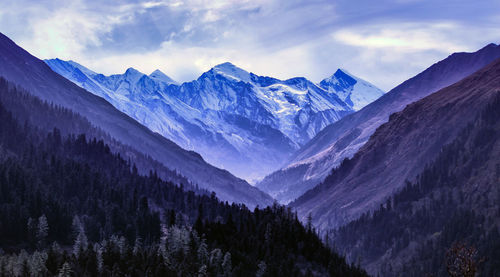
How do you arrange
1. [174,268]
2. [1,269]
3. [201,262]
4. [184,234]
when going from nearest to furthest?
[1,269], [174,268], [201,262], [184,234]

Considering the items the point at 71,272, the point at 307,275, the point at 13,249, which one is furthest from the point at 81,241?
the point at 307,275

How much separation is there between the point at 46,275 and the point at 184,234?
56041 mm

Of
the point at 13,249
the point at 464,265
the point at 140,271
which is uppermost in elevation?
the point at 464,265

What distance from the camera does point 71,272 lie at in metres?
155

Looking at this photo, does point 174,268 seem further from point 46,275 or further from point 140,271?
point 46,275

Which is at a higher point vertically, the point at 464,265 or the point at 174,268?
the point at 464,265

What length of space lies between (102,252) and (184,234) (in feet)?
104

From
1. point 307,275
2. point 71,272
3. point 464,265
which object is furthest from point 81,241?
point 464,265

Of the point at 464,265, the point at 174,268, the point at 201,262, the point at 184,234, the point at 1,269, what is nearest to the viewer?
the point at 464,265

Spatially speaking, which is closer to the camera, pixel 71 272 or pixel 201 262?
pixel 71 272

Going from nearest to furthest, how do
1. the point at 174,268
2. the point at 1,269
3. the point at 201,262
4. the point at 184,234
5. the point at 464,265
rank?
the point at 464,265
the point at 1,269
the point at 174,268
the point at 201,262
the point at 184,234

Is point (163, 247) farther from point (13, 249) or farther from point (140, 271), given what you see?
point (13, 249)

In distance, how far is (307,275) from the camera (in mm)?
198625

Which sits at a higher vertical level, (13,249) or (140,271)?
(140,271)
